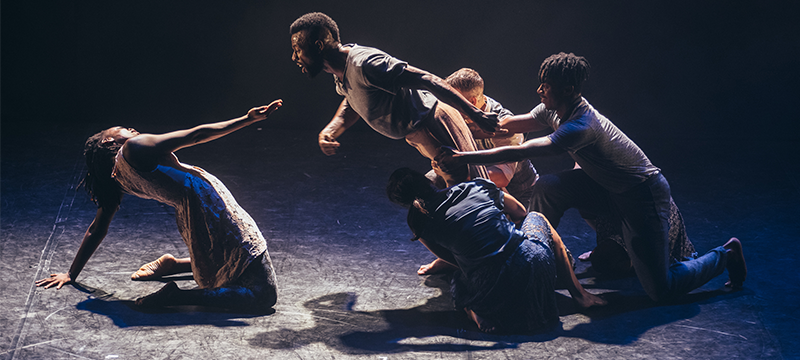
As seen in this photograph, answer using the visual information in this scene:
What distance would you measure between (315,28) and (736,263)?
240cm

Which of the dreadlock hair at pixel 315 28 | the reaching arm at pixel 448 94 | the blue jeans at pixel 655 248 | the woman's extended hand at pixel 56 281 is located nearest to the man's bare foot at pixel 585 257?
the blue jeans at pixel 655 248

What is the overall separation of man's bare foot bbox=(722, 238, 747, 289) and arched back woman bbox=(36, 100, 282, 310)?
230cm

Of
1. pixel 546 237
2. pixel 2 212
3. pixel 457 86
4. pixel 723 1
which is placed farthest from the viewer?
pixel 723 1

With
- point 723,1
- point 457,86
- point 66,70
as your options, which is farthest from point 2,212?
point 723,1

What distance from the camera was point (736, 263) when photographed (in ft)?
11.2

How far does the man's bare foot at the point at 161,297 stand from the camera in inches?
123

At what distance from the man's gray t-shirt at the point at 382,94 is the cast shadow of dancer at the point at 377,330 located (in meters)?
0.86

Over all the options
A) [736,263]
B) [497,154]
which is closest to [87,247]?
[497,154]

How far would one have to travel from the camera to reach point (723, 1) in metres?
5.91

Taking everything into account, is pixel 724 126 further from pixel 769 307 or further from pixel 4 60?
pixel 4 60

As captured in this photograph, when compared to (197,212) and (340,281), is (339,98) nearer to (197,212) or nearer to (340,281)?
(340,281)

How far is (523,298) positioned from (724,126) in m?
4.19

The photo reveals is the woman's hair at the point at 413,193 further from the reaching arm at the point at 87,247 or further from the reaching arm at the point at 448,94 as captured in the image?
the reaching arm at the point at 87,247

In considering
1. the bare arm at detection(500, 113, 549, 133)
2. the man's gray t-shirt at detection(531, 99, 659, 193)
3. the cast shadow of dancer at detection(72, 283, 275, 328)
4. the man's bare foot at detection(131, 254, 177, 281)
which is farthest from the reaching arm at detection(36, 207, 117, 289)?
the man's gray t-shirt at detection(531, 99, 659, 193)
